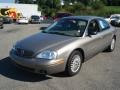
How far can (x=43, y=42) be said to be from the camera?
7016 mm

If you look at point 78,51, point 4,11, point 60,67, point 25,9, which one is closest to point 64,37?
point 78,51

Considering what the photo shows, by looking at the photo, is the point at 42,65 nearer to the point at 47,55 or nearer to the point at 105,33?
the point at 47,55

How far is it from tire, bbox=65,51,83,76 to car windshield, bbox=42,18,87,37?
69 centimetres

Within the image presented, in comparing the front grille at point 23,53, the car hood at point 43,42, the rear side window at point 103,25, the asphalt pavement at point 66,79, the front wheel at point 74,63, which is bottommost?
the asphalt pavement at point 66,79

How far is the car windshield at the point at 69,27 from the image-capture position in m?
7.70

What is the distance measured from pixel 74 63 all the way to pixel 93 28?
1.71 metres

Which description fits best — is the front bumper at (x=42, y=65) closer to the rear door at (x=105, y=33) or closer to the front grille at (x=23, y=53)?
the front grille at (x=23, y=53)

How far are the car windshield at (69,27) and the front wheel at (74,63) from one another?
69 cm

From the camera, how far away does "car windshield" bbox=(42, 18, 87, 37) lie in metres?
7.70

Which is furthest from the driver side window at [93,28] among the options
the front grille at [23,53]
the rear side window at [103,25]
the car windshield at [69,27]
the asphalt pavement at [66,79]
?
the front grille at [23,53]

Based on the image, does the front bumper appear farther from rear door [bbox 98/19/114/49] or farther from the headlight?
rear door [bbox 98/19/114/49]

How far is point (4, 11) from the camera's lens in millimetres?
52312

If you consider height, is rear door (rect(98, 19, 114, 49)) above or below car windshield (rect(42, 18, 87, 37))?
below

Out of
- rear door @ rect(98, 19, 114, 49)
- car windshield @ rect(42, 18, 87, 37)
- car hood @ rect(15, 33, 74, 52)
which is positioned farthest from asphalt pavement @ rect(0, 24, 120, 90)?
car windshield @ rect(42, 18, 87, 37)
